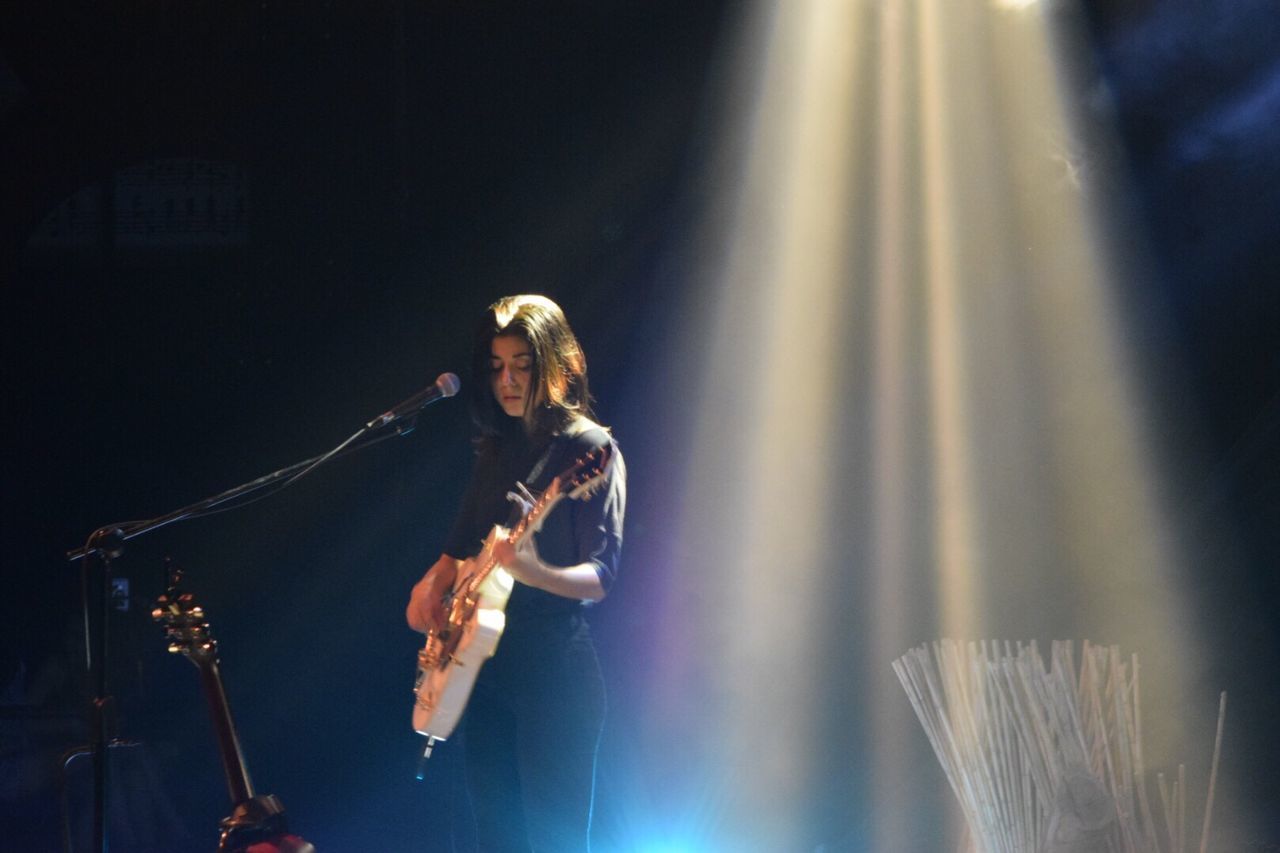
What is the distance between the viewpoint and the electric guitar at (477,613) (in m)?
2.05

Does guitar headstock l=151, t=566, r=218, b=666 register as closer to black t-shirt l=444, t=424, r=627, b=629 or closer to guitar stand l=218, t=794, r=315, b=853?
guitar stand l=218, t=794, r=315, b=853

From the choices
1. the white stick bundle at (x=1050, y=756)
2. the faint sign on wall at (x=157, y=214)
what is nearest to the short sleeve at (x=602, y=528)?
the white stick bundle at (x=1050, y=756)

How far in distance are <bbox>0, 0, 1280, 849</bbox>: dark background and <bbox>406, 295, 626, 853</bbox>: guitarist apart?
1152mm

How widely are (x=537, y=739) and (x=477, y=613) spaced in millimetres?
251

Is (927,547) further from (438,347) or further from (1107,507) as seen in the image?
(438,347)

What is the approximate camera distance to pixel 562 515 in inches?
85.5

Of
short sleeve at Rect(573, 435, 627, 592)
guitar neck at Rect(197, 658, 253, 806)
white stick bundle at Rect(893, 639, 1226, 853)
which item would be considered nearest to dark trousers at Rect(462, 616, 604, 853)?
short sleeve at Rect(573, 435, 627, 592)

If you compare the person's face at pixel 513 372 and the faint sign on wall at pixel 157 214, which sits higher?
the faint sign on wall at pixel 157 214

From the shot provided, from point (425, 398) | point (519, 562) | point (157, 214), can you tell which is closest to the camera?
point (519, 562)

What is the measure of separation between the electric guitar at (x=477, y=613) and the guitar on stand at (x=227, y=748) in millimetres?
491

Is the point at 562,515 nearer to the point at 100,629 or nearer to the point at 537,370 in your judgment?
the point at 537,370

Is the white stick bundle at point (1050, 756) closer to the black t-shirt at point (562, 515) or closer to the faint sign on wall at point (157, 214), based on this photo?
the black t-shirt at point (562, 515)

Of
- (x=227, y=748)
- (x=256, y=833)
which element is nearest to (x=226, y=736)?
(x=227, y=748)

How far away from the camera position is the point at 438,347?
145 inches
